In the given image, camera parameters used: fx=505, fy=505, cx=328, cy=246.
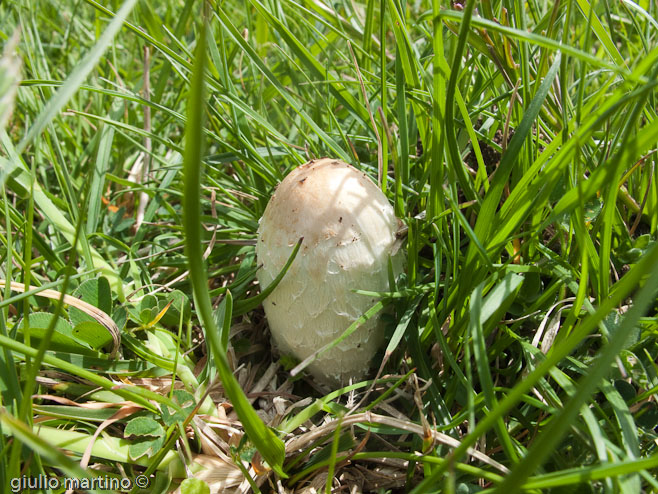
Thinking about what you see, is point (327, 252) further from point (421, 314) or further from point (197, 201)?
point (197, 201)

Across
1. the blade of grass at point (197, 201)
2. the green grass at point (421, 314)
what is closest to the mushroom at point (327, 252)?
the green grass at point (421, 314)

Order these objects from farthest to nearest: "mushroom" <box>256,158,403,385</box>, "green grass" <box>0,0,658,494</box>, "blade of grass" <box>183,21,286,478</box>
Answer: "mushroom" <box>256,158,403,385</box>
"green grass" <box>0,0,658,494</box>
"blade of grass" <box>183,21,286,478</box>

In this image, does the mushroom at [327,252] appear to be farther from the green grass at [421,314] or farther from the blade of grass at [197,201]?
the blade of grass at [197,201]

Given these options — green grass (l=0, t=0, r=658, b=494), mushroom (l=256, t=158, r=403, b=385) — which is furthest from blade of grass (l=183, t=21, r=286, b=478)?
mushroom (l=256, t=158, r=403, b=385)

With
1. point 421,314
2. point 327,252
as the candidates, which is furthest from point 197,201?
point 421,314

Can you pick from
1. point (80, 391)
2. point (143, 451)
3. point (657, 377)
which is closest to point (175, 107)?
point (80, 391)

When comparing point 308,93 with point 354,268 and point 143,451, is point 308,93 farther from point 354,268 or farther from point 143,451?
point 143,451

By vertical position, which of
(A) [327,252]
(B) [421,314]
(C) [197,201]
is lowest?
(B) [421,314]

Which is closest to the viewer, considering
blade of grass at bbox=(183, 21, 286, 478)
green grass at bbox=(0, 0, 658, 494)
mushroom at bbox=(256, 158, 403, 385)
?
blade of grass at bbox=(183, 21, 286, 478)

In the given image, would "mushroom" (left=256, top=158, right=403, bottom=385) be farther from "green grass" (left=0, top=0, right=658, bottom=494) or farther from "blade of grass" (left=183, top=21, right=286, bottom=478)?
"blade of grass" (left=183, top=21, right=286, bottom=478)
